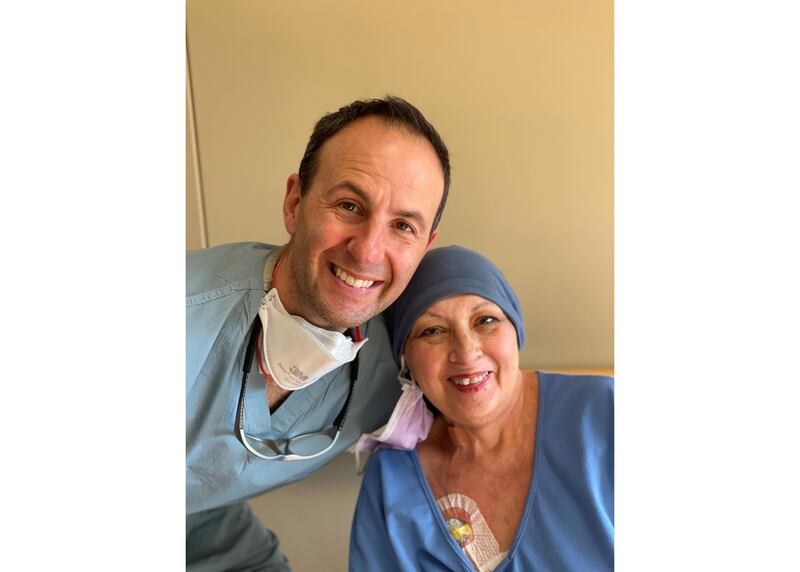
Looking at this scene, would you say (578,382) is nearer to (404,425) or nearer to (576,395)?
(576,395)

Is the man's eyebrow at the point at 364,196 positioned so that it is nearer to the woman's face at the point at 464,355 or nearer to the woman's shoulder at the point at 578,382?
the woman's face at the point at 464,355

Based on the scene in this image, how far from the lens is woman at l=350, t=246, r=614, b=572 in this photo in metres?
1.00

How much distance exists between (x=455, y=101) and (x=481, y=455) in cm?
66

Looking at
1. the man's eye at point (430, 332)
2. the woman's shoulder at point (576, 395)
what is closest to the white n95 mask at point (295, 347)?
the man's eye at point (430, 332)

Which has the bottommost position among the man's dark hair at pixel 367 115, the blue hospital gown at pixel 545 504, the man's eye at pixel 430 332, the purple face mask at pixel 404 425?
the blue hospital gown at pixel 545 504

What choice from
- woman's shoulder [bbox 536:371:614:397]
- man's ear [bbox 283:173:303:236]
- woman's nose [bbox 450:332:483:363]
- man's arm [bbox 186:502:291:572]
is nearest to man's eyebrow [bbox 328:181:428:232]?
man's ear [bbox 283:173:303:236]

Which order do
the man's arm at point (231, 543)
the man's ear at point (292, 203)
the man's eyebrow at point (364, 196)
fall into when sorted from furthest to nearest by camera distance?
the man's arm at point (231, 543) < the man's ear at point (292, 203) < the man's eyebrow at point (364, 196)

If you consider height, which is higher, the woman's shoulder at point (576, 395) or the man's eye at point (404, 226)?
the man's eye at point (404, 226)

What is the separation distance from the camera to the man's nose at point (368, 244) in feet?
3.00

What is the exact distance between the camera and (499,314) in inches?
40.6

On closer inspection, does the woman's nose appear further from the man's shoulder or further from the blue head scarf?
the man's shoulder
